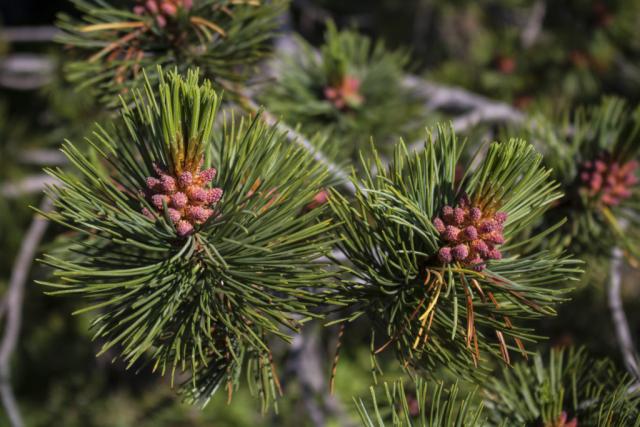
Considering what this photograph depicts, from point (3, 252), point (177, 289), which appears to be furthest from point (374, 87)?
point (3, 252)

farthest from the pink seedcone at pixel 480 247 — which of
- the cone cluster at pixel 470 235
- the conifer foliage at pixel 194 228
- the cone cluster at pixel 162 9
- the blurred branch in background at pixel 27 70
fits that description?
the blurred branch in background at pixel 27 70

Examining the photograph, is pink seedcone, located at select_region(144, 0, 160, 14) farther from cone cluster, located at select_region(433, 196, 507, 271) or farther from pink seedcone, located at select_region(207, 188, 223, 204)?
cone cluster, located at select_region(433, 196, 507, 271)

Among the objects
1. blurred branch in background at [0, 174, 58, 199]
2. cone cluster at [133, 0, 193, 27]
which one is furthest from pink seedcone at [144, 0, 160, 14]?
blurred branch in background at [0, 174, 58, 199]

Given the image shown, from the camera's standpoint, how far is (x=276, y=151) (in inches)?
23.5

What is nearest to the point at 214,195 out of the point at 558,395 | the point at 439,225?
the point at 439,225

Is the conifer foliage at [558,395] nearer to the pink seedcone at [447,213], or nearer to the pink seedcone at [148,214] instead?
the pink seedcone at [447,213]

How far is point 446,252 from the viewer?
0.59 m

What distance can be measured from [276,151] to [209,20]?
0.33m

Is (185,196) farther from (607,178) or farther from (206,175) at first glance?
(607,178)

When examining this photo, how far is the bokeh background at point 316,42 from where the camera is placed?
154cm

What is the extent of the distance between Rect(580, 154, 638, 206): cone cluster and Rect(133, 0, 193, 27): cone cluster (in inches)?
26.4

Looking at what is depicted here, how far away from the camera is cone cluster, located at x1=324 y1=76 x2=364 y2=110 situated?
41.3 inches

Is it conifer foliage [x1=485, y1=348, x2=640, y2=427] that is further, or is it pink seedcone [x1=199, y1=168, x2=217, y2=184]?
conifer foliage [x1=485, y1=348, x2=640, y2=427]

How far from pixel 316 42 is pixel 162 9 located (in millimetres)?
1876
